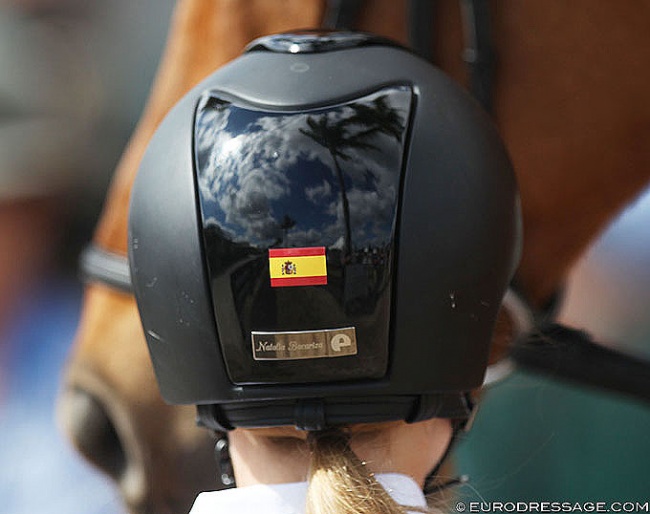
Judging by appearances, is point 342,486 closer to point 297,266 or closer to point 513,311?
point 297,266

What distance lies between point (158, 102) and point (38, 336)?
1.94m

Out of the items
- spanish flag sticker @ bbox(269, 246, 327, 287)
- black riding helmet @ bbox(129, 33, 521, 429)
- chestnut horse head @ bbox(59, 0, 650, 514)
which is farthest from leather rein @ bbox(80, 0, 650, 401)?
spanish flag sticker @ bbox(269, 246, 327, 287)

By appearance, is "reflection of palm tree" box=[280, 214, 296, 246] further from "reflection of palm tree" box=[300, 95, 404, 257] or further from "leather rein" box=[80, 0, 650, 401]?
"leather rein" box=[80, 0, 650, 401]

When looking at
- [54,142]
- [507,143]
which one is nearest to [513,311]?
[507,143]

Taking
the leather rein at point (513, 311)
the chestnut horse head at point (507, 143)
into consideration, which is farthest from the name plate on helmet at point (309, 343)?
the chestnut horse head at point (507, 143)

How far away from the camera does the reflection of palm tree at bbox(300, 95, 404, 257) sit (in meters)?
0.83

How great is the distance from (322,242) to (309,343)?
0.08 metres

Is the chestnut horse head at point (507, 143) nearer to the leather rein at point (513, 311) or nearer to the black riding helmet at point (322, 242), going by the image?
the leather rein at point (513, 311)

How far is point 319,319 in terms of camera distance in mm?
835

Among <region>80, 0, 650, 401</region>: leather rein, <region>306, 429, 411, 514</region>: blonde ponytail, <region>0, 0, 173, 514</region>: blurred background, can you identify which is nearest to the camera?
<region>306, 429, 411, 514</region>: blonde ponytail

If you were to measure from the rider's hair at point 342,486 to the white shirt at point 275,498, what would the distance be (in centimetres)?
3

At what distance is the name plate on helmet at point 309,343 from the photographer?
2.75 feet

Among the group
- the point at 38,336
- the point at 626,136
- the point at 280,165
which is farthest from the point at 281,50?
the point at 38,336

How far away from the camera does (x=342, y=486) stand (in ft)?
2.54
